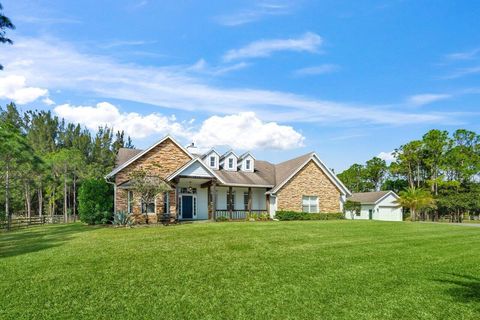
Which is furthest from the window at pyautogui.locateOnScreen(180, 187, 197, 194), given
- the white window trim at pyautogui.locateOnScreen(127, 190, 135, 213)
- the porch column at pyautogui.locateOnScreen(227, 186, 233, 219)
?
the white window trim at pyautogui.locateOnScreen(127, 190, 135, 213)

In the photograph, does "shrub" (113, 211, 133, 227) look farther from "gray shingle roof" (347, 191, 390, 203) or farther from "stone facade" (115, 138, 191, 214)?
"gray shingle roof" (347, 191, 390, 203)

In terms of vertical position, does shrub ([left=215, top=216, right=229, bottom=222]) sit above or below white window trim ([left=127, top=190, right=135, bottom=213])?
below

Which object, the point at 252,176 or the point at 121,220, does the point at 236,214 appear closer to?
the point at 252,176

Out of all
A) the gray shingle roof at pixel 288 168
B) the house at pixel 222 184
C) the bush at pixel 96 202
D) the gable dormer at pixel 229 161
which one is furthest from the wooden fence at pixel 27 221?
the gray shingle roof at pixel 288 168

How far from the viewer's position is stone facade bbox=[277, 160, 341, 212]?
29859 mm

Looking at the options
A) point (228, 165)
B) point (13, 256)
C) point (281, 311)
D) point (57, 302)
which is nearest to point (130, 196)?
point (228, 165)

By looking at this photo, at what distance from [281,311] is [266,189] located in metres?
24.7

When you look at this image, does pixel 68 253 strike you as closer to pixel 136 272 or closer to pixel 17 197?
pixel 136 272

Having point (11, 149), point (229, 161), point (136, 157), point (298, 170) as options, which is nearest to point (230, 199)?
point (229, 161)

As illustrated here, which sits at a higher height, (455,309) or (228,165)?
(228,165)

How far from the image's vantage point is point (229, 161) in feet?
103

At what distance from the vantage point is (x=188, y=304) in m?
6.65

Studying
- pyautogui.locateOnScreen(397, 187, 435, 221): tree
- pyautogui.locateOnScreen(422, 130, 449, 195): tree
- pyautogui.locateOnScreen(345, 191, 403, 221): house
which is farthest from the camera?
pyautogui.locateOnScreen(422, 130, 449, 195): tree

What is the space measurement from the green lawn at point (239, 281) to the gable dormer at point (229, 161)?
18.0 meters
